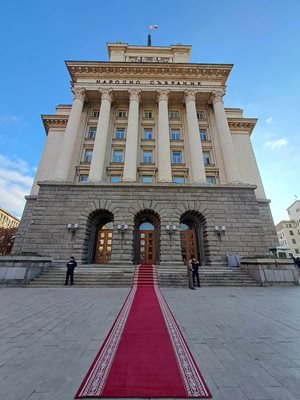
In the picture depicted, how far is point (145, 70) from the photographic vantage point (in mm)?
24406

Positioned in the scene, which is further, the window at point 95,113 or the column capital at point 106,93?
the window at point 95,113

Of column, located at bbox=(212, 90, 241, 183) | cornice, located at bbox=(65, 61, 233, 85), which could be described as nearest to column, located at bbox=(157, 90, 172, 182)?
cornice, located at bbox=(65, 61, 233, 85)

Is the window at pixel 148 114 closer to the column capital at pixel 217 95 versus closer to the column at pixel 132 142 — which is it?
the column at pixel 132 142

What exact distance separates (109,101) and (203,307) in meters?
24.4

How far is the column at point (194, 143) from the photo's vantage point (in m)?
19.5

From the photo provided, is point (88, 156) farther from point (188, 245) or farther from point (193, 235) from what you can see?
point (188, 245)

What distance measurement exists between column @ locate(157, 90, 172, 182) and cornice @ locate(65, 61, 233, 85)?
141 inches

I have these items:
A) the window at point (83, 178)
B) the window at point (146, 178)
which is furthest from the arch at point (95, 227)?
the window at point (146, 178)

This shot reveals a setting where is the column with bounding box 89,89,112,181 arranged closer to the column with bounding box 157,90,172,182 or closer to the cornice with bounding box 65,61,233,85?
the cornice with bounding box 65,61,233,85

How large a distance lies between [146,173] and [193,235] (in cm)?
875

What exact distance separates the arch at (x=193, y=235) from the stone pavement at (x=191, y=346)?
10.9 meters

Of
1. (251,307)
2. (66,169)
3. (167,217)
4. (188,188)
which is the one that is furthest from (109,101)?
(251,307)

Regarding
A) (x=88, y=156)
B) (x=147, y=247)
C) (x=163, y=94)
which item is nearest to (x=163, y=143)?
(x=163, y=94)

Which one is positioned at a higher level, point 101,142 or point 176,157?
point 101,142
